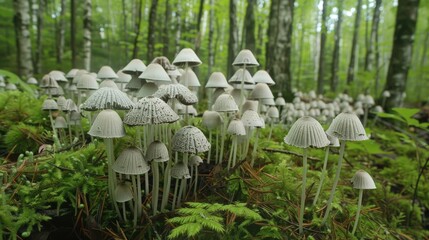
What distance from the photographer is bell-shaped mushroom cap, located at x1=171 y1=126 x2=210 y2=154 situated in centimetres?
212

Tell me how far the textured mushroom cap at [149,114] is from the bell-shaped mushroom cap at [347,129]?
1.09m

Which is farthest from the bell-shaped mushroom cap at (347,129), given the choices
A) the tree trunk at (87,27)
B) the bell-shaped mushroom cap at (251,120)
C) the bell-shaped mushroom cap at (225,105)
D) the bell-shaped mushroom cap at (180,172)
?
the tree trunk at (87,27)

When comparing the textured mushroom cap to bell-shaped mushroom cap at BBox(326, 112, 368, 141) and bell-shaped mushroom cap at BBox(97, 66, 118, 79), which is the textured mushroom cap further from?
bell-shaped mushroom cap at BBox(97, 66, 118, 79)

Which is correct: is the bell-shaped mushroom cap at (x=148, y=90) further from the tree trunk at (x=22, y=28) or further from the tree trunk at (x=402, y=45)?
the tree trunk at (x=402, y=45)

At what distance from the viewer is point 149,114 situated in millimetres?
1894

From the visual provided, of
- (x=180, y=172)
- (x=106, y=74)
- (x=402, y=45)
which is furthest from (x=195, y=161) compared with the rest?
(x=402, y=45)

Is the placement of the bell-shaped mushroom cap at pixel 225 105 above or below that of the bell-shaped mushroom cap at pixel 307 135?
above

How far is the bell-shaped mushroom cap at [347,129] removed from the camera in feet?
6.36

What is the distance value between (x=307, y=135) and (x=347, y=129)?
10.4 inches

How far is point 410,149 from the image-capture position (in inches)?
214

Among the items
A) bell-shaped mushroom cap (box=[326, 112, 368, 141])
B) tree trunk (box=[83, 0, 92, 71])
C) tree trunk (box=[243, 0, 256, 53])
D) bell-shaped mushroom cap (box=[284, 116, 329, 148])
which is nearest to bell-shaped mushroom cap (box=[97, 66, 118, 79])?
bell-shaped mushroom cap (box=[284, 116, 329, 148])

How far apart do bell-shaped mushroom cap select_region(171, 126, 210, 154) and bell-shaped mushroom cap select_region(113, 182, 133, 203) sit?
44 centimetres

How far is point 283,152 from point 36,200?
7.78ft

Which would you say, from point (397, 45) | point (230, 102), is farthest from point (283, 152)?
point (397, 45)
